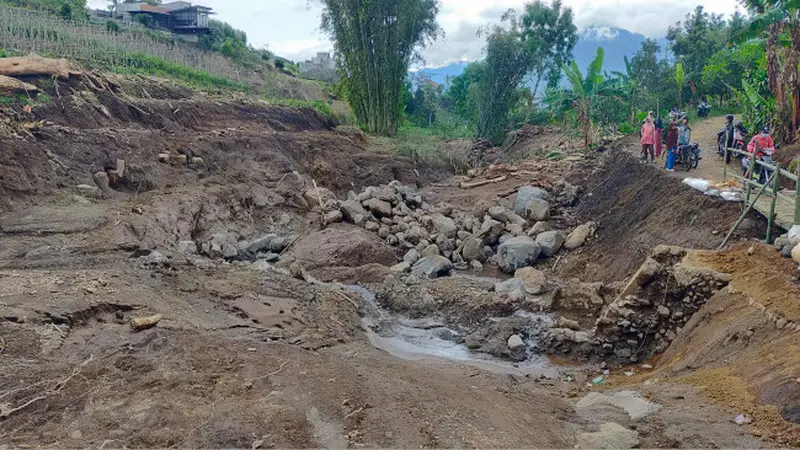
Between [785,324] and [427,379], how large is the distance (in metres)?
3.54

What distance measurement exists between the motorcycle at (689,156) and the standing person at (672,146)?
14cm

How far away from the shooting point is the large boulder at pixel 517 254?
11906 millimetres

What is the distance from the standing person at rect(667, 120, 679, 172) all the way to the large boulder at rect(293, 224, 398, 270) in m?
6.52

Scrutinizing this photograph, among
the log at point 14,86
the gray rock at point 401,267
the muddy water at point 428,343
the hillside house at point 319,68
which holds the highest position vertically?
the hillside house at point 319,68

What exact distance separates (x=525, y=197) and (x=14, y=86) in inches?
478

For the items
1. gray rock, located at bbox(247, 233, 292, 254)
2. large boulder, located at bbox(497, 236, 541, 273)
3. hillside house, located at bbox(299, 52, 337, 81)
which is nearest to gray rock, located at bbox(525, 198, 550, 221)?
large boulder, located at bbox(497, 236, 541, 273)

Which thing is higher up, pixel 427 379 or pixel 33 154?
pixel 33 154

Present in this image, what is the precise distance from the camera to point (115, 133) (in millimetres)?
13125

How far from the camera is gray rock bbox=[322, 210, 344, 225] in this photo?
44.1ft

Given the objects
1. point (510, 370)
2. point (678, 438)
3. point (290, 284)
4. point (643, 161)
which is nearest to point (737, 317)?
point (678, 438)

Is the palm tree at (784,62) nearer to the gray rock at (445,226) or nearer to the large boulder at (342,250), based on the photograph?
the gray rock at (445,226)

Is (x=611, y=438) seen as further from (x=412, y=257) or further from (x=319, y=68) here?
(x=319, y=68)

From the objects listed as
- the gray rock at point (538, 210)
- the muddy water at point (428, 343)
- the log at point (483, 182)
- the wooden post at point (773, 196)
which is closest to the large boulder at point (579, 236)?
the gray rock at point (538, 210)

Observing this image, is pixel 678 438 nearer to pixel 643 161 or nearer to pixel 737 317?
pixel 737 317
